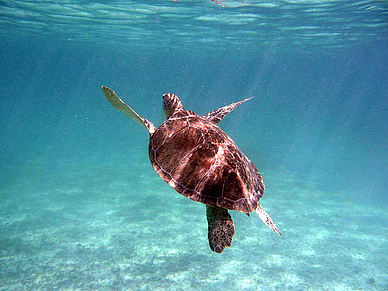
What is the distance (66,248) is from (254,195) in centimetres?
1009

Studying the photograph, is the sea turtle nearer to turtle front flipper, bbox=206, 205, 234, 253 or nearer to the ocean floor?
turtle front flipper, bbox=206, 205, 234, 253

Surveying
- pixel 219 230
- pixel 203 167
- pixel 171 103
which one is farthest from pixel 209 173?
pixel 171 103

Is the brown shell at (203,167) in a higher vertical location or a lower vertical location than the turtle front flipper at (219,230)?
higher

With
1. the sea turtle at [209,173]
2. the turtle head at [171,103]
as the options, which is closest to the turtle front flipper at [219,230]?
the sea turtle at [209,173]

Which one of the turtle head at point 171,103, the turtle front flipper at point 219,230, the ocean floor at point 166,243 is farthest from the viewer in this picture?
the ocean floor at point 166,243

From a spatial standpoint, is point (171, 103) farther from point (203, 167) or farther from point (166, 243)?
point (166, 243)

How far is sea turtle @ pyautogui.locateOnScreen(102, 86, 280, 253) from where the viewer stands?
2838 mm

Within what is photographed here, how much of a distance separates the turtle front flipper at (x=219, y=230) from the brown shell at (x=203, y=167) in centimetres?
37

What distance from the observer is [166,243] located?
10367 millimetres

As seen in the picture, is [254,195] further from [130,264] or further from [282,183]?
[282,183]

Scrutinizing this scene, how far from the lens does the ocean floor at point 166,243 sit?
8484mm

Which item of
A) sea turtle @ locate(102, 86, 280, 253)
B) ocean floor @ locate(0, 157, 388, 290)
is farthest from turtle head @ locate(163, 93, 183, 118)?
ocean floor @ locate(0, 157, 388, 290)

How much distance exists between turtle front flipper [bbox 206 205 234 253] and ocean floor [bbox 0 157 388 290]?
6288 mm

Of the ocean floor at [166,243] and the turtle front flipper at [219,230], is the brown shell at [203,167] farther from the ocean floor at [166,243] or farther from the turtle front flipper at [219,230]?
the ocean floor at [166,243]
